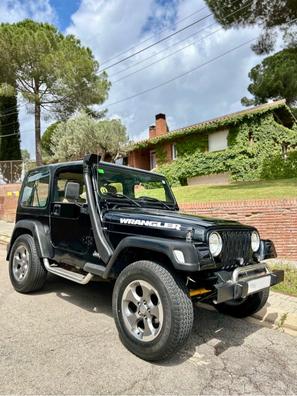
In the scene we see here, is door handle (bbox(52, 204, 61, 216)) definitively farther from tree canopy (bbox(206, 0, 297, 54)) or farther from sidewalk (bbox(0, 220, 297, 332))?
tree canopy (bbox(206, 0, 297, 54))

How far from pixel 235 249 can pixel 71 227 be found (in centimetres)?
211

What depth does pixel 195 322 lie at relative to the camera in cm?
416

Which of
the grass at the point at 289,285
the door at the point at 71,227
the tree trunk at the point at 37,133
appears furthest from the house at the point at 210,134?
the door at the point at 71,227

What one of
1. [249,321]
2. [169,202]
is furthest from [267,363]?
[169,202]

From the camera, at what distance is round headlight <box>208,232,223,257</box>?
127 inches

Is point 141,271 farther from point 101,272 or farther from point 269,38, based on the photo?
point 269,38

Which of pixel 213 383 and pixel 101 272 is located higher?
pixel 101 272

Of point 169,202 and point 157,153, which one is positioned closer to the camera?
point 169,202

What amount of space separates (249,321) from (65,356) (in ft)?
7.49

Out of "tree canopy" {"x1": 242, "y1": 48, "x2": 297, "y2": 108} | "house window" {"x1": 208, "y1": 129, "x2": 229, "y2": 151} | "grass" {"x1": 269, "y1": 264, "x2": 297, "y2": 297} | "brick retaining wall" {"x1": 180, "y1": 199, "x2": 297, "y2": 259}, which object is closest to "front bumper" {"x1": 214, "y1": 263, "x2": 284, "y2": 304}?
"grass" {"x1": 269, "y1": 264, "x2": 297, "y2": 297}

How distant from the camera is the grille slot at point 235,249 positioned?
11.2ft

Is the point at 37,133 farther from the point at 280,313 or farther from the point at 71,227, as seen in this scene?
the point at 280,313

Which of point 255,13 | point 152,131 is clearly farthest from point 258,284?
point 152,131

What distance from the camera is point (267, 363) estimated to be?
10.5 feet
